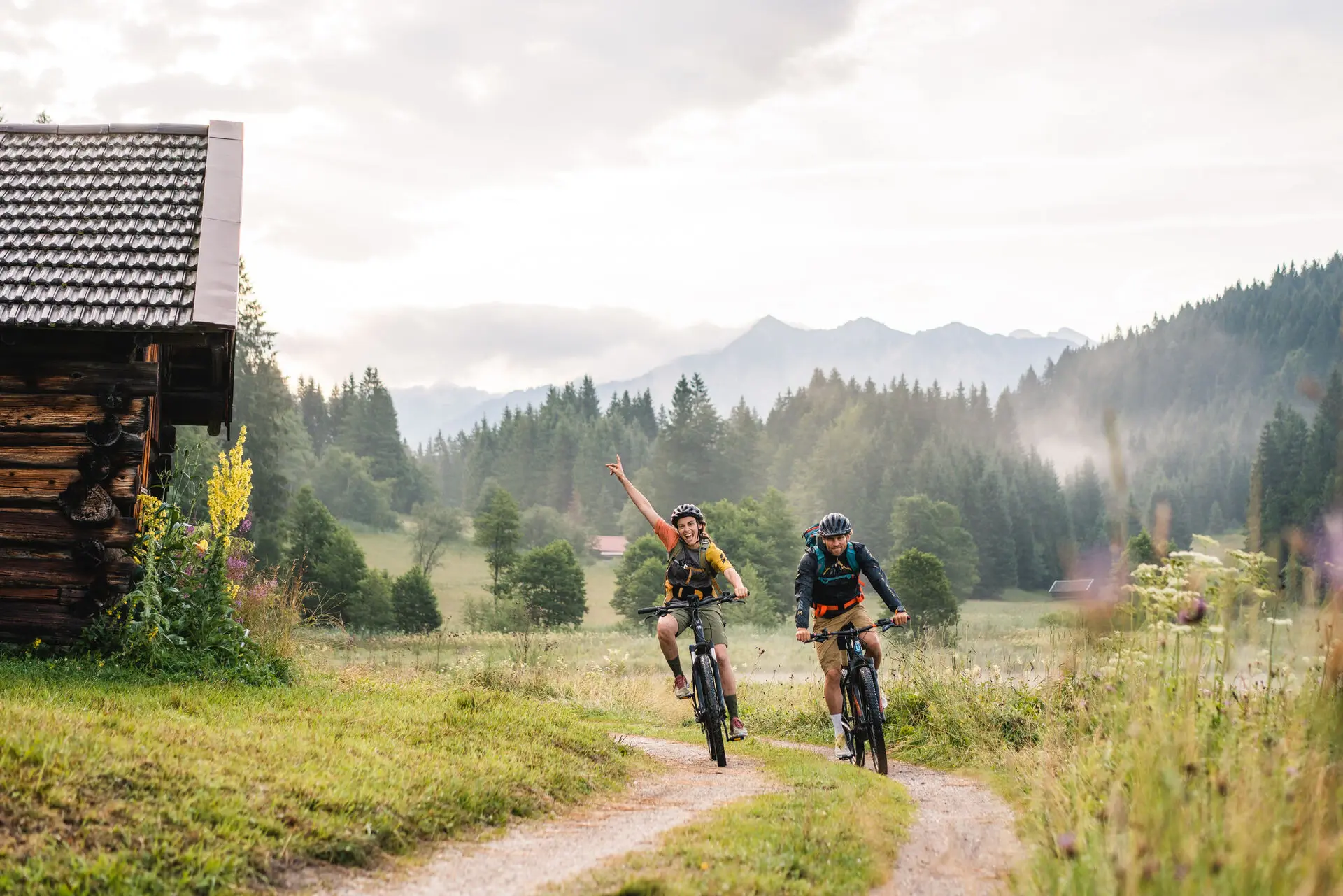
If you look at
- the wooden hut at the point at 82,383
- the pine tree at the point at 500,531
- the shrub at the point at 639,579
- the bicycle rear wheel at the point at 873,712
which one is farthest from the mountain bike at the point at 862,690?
the pine tree at the point at 500,531

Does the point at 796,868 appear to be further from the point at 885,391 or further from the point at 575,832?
the point at 885,391

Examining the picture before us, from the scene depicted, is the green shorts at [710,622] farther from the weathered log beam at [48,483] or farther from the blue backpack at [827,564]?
the weathered log beam at [48,483]

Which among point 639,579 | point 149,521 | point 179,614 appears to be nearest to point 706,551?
point 179,614

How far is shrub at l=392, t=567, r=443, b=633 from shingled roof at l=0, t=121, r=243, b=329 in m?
36.9

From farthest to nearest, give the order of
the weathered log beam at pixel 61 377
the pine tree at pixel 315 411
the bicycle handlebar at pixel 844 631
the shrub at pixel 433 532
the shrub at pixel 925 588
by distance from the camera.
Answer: the pine tree at pixel 315 411 → the shrub at pixel 433 532 → the shrub at pixel 925 588 → the weathered log beam at pixel 61 377 → the bicycle handlebar at pixel 844 631

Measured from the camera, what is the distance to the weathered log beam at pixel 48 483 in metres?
11.2

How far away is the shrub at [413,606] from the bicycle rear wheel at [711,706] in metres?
40.0

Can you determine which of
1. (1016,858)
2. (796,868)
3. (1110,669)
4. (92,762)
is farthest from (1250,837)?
(92,762)

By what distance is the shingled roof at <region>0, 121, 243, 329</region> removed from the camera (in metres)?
11.2

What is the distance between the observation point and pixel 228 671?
11.0m

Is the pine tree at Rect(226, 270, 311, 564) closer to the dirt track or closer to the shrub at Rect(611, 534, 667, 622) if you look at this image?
the shrub at Rect(611, 534, 667, 622)

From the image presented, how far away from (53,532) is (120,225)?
3734 millimetres

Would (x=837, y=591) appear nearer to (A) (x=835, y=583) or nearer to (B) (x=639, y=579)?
(A) (x=835, y=583)

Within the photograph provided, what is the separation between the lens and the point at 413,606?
49281 millimetres
